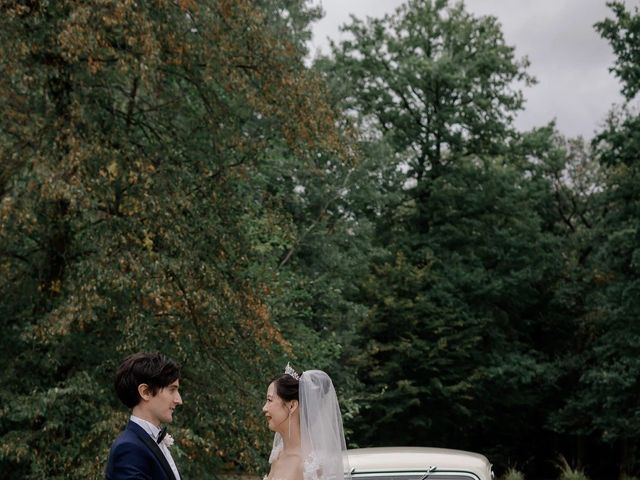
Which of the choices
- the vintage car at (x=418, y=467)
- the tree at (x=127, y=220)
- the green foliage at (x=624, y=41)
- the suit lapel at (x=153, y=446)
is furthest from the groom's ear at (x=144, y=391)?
the green foliage at (x=624, y=41)

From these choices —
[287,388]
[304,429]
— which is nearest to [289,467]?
Result: [304,429]

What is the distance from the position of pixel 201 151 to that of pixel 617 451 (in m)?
26.5

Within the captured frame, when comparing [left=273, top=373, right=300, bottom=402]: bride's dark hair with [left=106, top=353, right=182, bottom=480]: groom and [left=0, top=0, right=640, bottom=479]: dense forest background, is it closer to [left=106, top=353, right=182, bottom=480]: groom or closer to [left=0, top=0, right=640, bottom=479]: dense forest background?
[left=106, top=353, right=182, bottom=480]: groom

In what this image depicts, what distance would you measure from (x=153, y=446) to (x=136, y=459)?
110 mm

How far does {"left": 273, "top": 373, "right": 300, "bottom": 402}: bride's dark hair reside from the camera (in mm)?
5875

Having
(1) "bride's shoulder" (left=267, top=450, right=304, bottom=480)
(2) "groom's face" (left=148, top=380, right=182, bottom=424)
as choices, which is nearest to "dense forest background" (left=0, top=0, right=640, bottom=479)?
(1) "bride's shoulder" (left=267, top=450, right=304, bottom=480)

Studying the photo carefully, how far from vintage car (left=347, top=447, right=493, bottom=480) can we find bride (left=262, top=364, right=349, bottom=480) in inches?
63.6

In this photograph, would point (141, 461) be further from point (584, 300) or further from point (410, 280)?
point (584, 300)

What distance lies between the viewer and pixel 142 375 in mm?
4180

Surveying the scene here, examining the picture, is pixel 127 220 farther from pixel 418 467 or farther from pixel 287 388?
pixel 287 388

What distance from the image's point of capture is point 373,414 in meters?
32.5

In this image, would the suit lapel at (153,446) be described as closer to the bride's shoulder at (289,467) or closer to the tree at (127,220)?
the bride's shoulder at (289,467)

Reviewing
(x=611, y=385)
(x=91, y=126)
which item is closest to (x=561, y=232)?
(x=611, y=385)

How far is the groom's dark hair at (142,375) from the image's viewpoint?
4.19m
